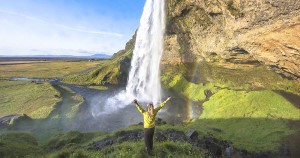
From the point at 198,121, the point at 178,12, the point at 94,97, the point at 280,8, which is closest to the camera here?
the point at 280,8

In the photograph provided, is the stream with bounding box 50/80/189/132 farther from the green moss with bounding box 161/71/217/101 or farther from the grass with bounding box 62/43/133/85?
the grass with bounding box 62/43/133/85

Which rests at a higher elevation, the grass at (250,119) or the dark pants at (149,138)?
the dark pants at (149,138)

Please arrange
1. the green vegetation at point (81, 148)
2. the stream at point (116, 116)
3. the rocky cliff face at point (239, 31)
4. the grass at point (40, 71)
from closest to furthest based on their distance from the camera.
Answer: the green vegetation at point (81, 148)
the rocky cliff face at point (239, 31)
the stream at point (116, 116)
the grass at point (40, 71)

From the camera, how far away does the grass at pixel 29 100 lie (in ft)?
122

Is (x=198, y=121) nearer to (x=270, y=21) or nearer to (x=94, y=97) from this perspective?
(x=270, y=21)

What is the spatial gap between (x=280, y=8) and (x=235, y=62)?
35.0 ft

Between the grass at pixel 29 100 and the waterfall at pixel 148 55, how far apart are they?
13821 millimetres

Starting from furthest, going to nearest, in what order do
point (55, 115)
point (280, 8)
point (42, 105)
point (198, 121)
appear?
point (42, 105), point (55, 115), point (198, 121), point (280, 8)

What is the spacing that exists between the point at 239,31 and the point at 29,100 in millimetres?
31148

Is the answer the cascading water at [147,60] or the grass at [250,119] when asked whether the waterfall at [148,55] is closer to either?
the cascading water at [147,60]

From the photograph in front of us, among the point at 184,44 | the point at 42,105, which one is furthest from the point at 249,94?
the point at 42,105

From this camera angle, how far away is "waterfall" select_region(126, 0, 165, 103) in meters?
48.4

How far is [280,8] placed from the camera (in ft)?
86.9

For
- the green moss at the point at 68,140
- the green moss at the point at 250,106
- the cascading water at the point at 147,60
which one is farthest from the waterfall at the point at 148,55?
the green moss at the point at 68,140
